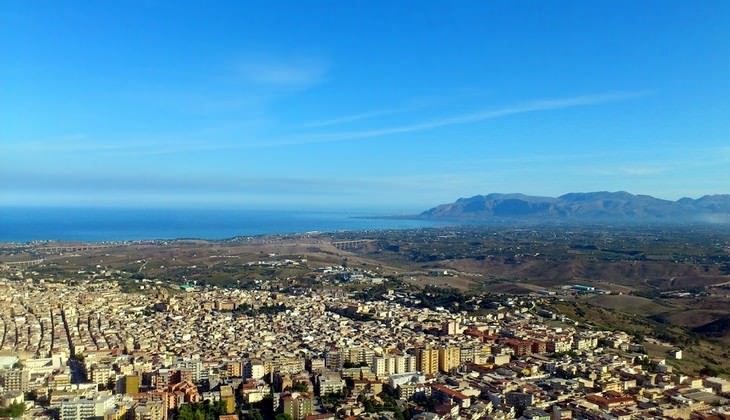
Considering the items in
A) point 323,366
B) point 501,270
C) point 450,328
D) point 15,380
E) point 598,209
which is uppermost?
point 598,209

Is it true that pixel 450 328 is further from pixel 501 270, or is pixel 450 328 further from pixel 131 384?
pixel 501 270

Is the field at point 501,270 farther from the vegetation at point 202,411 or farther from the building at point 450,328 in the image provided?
the vegetation at point 202,411

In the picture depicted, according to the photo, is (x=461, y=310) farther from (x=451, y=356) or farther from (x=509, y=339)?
(x=451, y=356)

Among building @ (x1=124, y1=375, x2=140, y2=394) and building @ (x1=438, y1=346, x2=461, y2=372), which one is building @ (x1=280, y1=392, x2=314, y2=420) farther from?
building @ (x1=438, y1=346, x2=461, y2=372)

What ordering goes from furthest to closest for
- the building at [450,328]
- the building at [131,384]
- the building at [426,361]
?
the building at [450,328] < the building at [426,361] < the building at [131,384]

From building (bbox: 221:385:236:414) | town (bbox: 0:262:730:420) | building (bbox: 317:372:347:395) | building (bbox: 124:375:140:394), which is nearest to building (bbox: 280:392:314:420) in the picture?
town (bbox: 0:262:730:420)

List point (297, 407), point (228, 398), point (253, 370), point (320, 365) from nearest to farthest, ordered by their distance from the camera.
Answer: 1. point (297, 407)
2. point (228, 398)
3. point (253, 370)
4. point (320, 365)

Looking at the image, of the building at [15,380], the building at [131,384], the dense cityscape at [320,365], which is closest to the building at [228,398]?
the dense cityscape at [320,365]

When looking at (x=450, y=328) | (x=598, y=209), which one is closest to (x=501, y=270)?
(x=450, y=328)

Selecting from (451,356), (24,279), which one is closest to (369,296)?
(451,356)
